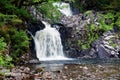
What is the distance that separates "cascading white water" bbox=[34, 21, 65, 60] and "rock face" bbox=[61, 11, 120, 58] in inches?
A: 44.1

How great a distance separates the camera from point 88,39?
3456cm

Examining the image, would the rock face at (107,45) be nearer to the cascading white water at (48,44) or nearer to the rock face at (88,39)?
the rock face at (88,39)

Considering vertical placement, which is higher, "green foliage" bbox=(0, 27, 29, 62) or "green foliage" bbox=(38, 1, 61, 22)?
"green foliage" bbox=(38, 1, 61, 22)

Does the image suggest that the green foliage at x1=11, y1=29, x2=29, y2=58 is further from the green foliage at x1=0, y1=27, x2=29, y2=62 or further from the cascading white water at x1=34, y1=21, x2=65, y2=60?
the cascading white water at x1=34, y1=21, x2=65, y2=60

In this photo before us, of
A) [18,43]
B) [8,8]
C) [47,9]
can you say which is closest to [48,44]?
[47,9]

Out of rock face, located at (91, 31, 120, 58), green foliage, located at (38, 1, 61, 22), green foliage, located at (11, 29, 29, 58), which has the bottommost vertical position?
rock face, located at (91, 31, 120, 58)

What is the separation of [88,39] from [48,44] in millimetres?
4418

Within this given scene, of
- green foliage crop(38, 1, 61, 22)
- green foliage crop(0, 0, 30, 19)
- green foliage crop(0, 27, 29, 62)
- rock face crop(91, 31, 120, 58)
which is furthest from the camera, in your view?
rock face crop(91, 31, 120, 58)

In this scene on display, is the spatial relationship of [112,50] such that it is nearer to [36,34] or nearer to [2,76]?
[36,34]

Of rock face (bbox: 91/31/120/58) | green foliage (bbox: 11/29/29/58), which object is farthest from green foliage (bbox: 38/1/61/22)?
green foliage (bbox: 11/29/29/58)

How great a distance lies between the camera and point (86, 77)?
50.9ft

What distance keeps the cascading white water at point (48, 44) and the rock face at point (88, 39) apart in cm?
112

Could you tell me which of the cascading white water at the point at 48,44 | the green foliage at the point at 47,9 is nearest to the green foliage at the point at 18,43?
the green foliage at the point at 47,9

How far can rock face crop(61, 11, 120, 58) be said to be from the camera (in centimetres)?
3212
